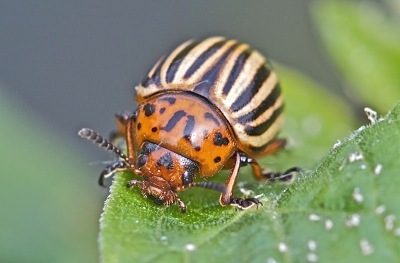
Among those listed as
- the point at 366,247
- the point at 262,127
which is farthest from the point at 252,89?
the point at 366,247

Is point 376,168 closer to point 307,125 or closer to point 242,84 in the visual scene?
point 242,84

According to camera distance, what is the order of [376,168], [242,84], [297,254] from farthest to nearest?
[242,84], [376,168], [297,254]

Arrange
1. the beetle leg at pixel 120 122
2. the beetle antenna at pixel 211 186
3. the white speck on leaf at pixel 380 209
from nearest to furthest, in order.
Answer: the white speck on leaf at pixel 380 209, the beetle antenna at pixel 211 186, the beetle leg at pixel 120 122

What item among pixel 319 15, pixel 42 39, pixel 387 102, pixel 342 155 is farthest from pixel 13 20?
pixel 342 155

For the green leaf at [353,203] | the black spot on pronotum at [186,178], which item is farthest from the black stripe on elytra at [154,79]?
the green leaf at [353,203]

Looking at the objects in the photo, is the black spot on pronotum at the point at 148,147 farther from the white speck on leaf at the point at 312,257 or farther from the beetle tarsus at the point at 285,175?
the white speck on leaf at the point at 312,257

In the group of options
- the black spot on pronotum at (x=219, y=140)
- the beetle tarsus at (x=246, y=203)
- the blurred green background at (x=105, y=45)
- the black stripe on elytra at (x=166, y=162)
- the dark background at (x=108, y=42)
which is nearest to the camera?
the beetle tarsus at (x=246, y=203)
